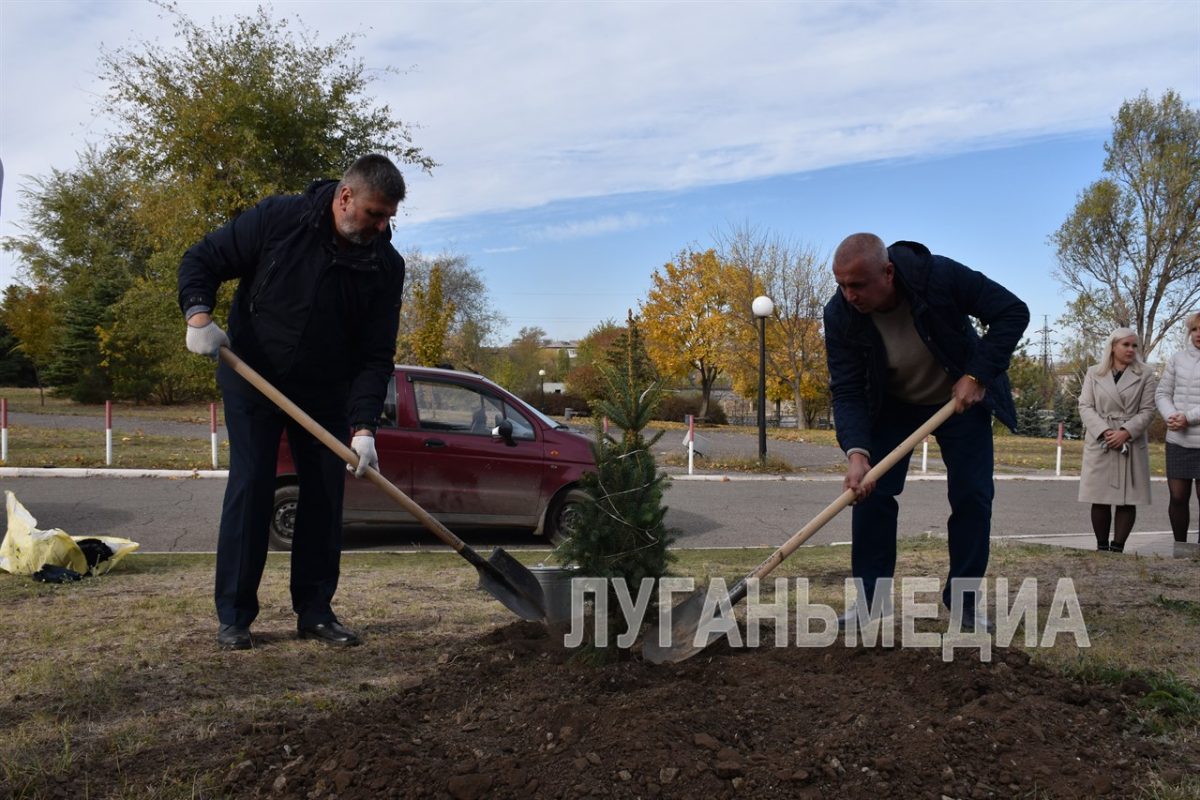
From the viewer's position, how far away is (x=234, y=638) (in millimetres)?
3996

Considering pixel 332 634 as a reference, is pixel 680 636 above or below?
above

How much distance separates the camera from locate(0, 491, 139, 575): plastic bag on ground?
18.3 feet

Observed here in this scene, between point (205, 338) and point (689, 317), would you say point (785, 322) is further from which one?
point (205, 338)

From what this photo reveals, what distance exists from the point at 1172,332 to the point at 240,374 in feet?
146

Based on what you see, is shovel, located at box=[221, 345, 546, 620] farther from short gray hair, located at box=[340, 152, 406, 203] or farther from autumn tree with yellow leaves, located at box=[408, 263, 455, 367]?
autumn tree with yellow leaves, located at box=[408, 263, 455, 367]

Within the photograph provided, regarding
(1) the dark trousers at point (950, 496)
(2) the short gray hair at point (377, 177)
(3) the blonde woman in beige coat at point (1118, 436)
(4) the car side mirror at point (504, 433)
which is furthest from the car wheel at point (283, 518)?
(3) the blonde woman in beige coat at point (1118, 436)

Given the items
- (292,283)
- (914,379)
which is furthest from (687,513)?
(292,283)

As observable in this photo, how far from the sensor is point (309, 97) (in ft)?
72.1

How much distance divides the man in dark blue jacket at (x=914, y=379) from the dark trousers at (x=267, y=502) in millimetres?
2332

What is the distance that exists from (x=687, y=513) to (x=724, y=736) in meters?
8.51

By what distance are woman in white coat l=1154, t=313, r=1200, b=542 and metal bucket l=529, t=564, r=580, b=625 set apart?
18.4ft

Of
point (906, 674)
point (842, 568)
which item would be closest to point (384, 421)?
point (842, 568)

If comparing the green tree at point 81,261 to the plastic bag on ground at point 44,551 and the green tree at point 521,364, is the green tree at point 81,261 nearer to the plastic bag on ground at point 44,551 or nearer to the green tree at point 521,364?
the green tree at point 521,364

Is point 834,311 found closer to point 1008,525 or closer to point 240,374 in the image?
point 240,374
